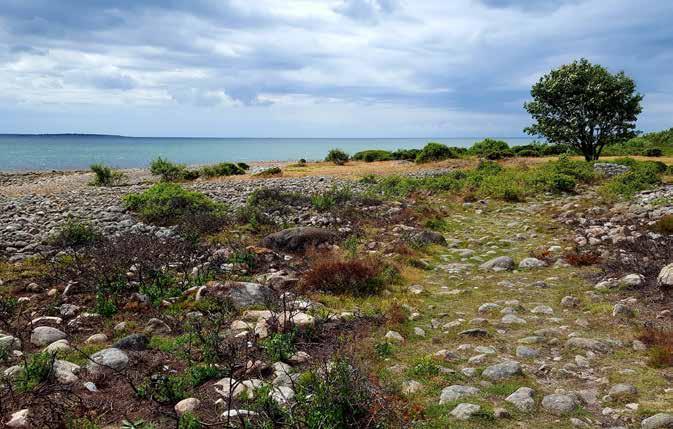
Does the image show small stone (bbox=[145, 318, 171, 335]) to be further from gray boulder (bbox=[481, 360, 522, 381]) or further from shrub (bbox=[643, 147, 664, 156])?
shrub (bbox=[643, 147, 664, 156])

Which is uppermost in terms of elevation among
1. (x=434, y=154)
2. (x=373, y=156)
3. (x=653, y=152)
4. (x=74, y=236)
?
(x=653, y=152)

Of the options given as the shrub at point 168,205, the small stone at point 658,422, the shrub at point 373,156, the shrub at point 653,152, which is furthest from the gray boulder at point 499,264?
the shrub at point 653,152

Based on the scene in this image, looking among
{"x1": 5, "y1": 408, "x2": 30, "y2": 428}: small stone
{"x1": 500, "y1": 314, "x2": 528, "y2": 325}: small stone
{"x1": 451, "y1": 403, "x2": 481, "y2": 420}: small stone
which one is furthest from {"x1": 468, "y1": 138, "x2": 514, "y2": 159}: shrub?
{"x1": 5, "y1": 408, "x2": 30, "y2": 428}: small stone

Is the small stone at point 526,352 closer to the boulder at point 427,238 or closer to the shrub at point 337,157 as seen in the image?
the boulder at point 427,238

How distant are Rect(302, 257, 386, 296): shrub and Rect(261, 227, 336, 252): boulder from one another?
224cm

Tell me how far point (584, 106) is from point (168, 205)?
3026 centimetres

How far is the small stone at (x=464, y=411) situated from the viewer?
4.71 metres

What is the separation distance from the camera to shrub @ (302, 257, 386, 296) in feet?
28.8

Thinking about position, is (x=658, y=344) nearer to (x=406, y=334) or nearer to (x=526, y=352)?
(x=526, y=352)

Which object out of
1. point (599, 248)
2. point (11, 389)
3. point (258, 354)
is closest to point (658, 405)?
point (258, 354)

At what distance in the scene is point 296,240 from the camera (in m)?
11.4

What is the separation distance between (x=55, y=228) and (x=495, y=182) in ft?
58.6

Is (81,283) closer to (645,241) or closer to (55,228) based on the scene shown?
(55,228)

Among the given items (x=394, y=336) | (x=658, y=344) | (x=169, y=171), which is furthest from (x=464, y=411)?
(x=169, y=171)
